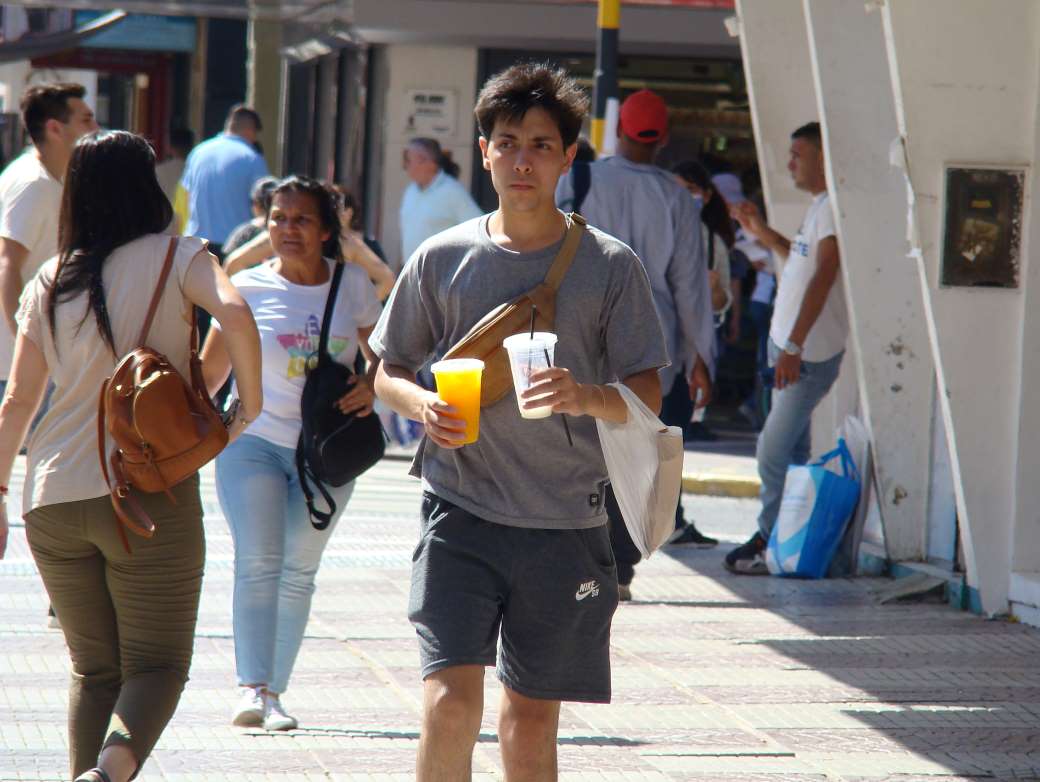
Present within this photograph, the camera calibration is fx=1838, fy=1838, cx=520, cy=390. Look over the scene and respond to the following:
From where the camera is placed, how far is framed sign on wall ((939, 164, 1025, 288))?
7484mm

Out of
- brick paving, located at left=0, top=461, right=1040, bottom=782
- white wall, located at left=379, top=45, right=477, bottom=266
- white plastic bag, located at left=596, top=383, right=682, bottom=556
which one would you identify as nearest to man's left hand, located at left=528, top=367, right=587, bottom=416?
white plastic bag, located at left=596, top=383, right=682, bottom=556

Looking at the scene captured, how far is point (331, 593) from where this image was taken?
A: 7.96 meters

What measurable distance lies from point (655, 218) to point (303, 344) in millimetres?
2312

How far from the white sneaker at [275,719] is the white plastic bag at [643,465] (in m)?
1.96

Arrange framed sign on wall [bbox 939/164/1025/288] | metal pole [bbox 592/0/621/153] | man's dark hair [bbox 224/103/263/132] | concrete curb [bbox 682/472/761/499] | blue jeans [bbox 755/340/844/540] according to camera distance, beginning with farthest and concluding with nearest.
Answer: man's dark hair [bbox 224/103/263/132] → concrete curb [bbox 682/472/761/499] → metal pole [bbox 592/0/621/153] → blue jeans [bbox 755/340/844/540] → framed sign on wall [bbox 939/164/1025/288]

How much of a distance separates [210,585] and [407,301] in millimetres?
4074

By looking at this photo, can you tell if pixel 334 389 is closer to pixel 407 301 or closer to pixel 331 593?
pixel 407 301

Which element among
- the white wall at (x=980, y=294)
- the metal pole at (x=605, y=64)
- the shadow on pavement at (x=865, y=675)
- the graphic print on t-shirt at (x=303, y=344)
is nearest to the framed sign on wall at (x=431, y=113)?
the metal pole at (x=605, y=64)

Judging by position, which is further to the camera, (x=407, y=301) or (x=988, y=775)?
(x=988, y=775)

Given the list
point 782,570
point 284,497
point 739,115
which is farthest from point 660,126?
point 739,115

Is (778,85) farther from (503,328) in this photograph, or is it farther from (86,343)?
(503,328)

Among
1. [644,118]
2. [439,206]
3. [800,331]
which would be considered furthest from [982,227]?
[439,206]

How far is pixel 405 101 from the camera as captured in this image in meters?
16.6

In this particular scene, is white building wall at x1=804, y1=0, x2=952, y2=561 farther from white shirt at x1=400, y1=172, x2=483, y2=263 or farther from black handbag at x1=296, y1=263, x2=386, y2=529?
white shirt at x1=400, y1=172, x2=483, y2=263
